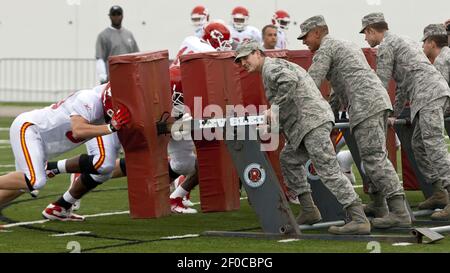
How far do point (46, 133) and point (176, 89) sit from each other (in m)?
1.24

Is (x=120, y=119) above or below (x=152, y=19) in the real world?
below

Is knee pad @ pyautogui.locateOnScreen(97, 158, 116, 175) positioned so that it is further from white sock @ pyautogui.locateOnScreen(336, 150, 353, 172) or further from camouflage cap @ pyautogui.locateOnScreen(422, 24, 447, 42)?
white sock @ pyautogui.locateOnScreen(336, 150, 353, 172)

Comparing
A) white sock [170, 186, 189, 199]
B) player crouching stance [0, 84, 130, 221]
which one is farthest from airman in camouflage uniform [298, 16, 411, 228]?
white sock [170, 186, 189, 199]

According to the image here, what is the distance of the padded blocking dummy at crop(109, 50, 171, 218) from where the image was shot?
421 inches

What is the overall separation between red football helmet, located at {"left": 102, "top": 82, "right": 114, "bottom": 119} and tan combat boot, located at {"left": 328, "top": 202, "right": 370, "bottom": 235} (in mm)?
2247

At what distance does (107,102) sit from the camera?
11.3 m

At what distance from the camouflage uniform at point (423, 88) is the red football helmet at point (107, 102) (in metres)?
2.43

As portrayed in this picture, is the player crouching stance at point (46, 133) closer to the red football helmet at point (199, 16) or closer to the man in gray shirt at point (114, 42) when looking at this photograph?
the red football helmet at point (199, 16)

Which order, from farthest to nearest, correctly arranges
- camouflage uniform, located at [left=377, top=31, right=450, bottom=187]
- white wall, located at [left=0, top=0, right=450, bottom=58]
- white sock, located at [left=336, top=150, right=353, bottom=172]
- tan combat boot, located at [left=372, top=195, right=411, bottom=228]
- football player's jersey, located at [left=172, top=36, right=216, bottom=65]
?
white wall, located at [left=0, top=0, right=450, bottom=58] → white sock, located at [left=336, top=150, right=353, bottom=172] → football player's jersey, located at [left=172, top=36, right=216, bottom=65] → camouflage uniform, located at [left=377, top=31, right=450, bottom=187] → tan combat boot, located at [left=372, top=195, right=411, bottom=228]

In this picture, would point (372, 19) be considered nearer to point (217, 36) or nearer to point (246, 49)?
point (246, 49)

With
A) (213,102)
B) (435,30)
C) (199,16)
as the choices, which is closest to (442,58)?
(435,30)

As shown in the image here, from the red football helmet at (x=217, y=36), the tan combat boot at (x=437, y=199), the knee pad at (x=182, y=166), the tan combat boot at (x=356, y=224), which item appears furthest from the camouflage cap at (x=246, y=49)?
the tan combat boot at (x=437, y=199)
